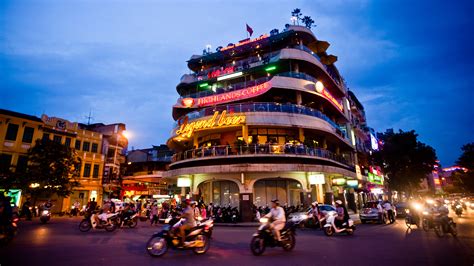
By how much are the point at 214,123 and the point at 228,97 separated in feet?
15.1

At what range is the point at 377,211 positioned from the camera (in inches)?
790

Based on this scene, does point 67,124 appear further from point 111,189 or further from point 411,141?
point 411,141

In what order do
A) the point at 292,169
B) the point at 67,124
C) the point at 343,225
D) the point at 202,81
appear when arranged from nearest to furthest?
the point at 343,225 < the point at 292,169 < the point at 202,81 < the point at 67,124

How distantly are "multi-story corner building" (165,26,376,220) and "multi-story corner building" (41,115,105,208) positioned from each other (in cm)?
1391

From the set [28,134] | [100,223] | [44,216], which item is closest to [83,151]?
[28,134]

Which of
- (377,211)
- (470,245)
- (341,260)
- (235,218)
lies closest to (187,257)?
(341,260)

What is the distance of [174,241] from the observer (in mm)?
8078

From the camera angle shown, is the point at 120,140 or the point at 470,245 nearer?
the point at 470,245

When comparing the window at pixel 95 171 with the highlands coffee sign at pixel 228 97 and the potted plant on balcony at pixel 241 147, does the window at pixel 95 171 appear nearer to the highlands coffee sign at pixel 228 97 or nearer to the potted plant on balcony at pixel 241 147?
the highlands coffee sign at pixel 228 97

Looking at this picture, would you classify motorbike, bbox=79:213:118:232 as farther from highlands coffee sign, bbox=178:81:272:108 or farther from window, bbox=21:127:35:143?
window, bbox=21:127:35:143

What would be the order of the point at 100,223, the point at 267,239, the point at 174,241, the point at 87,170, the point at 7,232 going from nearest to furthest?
the point at 174,241 → the point at 267,239 → the point at 7,232 → the point at 100,223 → the point at 87,170

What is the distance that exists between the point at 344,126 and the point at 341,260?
108ft

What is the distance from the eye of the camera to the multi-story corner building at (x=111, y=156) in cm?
3784

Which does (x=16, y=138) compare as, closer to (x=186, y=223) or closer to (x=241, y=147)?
(x=241, y=147)
